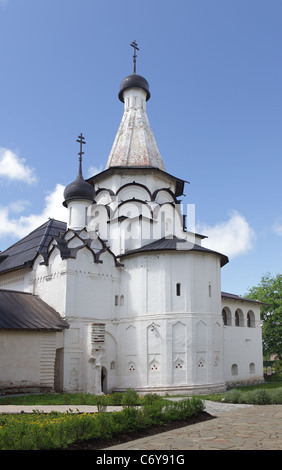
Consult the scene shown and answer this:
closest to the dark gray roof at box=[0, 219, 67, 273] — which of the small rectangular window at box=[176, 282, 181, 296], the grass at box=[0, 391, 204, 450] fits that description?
the small rectangular window at box=[176, 282, 181, 296]

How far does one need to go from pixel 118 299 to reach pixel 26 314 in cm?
461

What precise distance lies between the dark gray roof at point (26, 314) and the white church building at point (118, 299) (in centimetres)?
5

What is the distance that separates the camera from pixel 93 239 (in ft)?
66.9

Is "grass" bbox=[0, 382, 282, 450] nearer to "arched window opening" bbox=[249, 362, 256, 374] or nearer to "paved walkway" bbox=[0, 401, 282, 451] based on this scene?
"paved walkway" bbox=[0, 401, 282, 451]

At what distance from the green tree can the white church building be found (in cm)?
1072

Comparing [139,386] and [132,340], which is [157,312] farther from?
[139,386]

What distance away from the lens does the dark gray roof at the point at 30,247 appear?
71.4 feet

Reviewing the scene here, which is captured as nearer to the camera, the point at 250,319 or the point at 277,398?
the point at 277,398

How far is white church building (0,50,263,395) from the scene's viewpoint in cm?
1738

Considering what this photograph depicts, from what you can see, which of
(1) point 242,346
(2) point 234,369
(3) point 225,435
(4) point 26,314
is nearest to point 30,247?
(4) point 26,314

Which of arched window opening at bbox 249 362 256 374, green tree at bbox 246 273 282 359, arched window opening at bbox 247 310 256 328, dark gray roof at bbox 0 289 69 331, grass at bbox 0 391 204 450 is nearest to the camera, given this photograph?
grass at bbox 0 391 204 450

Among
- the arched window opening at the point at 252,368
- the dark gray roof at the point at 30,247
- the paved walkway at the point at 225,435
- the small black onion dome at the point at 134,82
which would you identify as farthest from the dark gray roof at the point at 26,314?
the small black onion dome at the point at 134,82

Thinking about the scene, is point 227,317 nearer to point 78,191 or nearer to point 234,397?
point 78,191

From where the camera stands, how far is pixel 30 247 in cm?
2300
